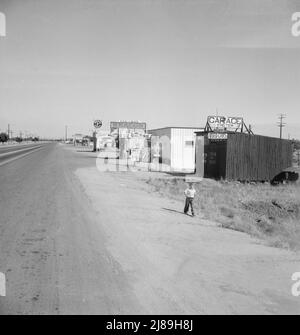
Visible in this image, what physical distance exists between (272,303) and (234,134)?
21066mm

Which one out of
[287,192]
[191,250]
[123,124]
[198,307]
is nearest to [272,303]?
[198,307]

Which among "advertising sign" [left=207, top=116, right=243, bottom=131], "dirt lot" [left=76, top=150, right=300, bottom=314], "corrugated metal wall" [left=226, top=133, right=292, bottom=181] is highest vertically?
"advertising sign" [left=207, top=116, right=243, bottom=131]

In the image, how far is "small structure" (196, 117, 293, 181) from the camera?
25.9 m

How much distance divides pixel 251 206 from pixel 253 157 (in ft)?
29.3

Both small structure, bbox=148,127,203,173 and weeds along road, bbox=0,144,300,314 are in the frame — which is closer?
weeds along road, bbox=0,144,300,314

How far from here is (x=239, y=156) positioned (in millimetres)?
26125

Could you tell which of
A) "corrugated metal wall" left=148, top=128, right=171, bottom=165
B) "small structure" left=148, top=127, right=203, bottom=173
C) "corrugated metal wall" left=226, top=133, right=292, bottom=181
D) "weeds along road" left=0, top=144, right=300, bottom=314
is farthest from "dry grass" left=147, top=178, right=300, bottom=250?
"corrugated metal wall" left=148, top=128, right=171, bottom=165

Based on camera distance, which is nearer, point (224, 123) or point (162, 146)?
point (224, 123)

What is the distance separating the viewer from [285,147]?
29641 mm

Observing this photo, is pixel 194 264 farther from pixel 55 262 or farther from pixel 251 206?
pixel 251 206

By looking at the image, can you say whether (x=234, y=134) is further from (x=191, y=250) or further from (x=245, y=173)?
(x=191, y=250)

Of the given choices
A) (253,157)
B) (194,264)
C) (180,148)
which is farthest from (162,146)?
(194,264)

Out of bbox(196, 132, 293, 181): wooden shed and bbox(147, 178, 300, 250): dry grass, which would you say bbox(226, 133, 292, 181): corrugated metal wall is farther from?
bbox(147, 178, 300, 250): dry grass

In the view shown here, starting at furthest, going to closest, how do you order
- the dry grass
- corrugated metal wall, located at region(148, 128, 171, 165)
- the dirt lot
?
corrugated metal wall, located at region(148, 128, 171, 165)
the dry grass
the dirt lot
